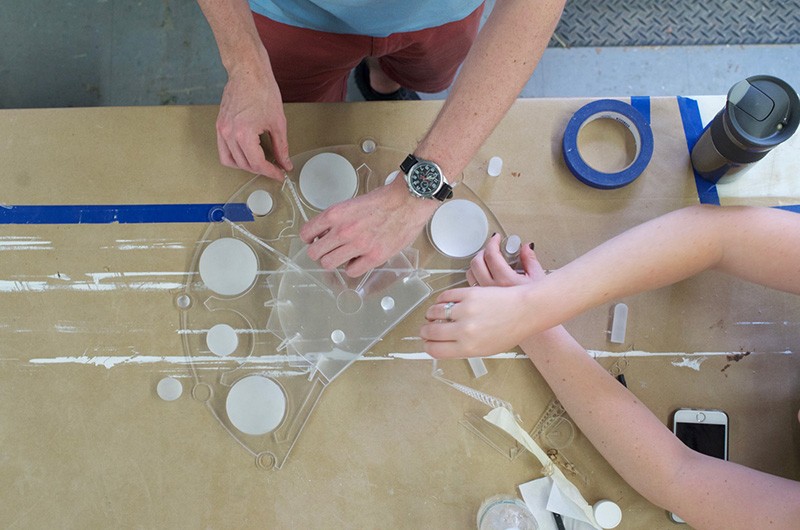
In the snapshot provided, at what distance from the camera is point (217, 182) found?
96 centimetres

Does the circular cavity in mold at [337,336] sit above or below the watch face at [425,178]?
below

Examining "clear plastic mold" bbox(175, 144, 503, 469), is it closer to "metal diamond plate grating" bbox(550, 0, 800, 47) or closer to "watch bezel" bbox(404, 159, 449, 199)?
"watch bezel" bbox(404, 159, 449, 199)

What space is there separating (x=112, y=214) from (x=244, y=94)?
0.29m

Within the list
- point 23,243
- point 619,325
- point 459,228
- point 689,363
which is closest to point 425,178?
point 459,228

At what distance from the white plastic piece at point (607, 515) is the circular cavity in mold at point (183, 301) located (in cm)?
69

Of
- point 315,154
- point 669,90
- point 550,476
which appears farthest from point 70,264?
point 669,90

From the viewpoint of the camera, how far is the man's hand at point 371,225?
820mm

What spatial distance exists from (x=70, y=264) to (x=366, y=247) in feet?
1.58

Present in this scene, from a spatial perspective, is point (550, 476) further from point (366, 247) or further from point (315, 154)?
point (315, 154)

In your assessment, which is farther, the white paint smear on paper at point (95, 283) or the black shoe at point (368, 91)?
the black shoe at point (368, 91)

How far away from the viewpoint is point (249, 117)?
2.84ft

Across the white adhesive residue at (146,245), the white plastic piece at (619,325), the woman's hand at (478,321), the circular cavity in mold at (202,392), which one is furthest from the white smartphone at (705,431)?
the white adhesive residue at (146,245)

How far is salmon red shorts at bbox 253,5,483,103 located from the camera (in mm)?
960

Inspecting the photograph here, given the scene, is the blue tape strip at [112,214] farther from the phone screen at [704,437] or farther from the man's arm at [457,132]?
the phone screen at [704,437]
